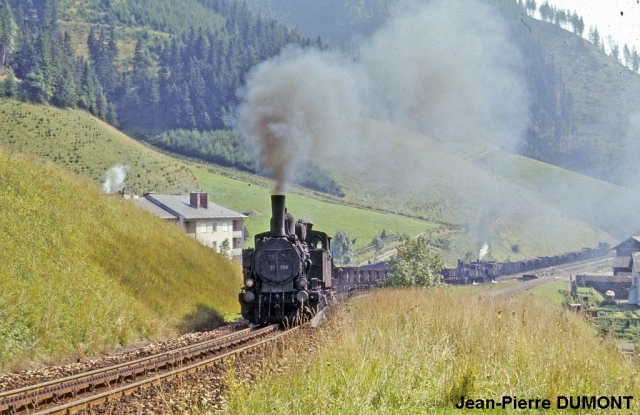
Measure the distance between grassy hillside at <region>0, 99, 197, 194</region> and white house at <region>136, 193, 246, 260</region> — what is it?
22.9 m

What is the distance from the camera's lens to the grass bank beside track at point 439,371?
8.93m

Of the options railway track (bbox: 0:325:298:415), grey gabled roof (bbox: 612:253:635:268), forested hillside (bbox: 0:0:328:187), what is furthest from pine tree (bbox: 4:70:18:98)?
railway track (bbox: 0:325:298:415)

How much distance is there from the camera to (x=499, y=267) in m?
73.6

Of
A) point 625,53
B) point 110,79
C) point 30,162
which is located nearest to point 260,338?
point 30,162

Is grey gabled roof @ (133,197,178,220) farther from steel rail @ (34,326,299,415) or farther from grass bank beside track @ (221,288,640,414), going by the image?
grass bank beside track @ (221,288,640,414)

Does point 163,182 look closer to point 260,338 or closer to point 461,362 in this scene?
point 260,338

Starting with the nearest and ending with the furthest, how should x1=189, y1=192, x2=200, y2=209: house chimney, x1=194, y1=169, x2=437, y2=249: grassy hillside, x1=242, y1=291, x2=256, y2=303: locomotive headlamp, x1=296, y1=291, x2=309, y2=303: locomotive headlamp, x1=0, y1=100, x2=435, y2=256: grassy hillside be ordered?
x1=296, y1=291, x2=309, y2=303: locomotive headlamp
x1=242, y1=291, x2=256, y2=303: locomotive headlamp
x1=189, y1=192, x2=200, y2=209: house chimney
x1=194, y1=169, x2=437, y2=249: grassy hillside
x1=0, y1=100, x2=435, y2=256: grassy hillside

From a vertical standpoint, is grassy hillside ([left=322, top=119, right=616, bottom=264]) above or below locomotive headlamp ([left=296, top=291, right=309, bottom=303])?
above

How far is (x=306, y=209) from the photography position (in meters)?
86.9

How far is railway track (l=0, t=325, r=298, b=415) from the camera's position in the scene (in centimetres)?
1015

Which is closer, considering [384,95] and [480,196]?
[384,95]

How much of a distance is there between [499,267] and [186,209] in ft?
108

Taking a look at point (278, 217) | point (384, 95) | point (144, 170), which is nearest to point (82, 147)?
point (144, 170)

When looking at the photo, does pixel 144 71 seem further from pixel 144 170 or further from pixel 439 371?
pixel 439 371
